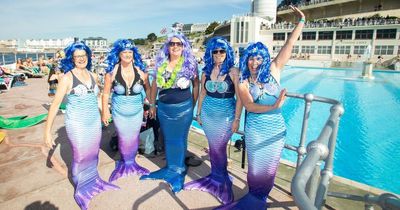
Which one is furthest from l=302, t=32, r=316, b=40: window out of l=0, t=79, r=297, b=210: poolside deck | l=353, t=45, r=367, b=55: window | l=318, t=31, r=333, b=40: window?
l=0, t=79, r=297, b=210: poolside deck

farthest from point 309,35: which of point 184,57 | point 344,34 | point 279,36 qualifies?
point 184,57

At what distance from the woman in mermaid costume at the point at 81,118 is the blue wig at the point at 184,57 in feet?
2.97

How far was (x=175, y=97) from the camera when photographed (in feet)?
11.0

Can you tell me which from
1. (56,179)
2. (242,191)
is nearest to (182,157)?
(242,191)

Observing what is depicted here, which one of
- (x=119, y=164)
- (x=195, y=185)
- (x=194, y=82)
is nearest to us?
(x=195, y=185)

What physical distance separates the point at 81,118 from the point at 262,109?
7.04 feet

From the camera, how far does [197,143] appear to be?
4.99 metres

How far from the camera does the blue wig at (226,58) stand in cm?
304

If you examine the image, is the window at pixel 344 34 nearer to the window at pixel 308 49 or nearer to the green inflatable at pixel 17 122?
the window at pixel 308 49

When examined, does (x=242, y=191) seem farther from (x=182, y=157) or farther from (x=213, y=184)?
(x=182, y=157)

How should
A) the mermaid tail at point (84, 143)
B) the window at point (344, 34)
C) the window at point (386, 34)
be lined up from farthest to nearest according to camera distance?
the window at point (344, 34) < the window at point (386, 34) < the mermaid tail at point (84, 143)

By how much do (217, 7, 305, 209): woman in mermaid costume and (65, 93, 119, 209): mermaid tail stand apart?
1.80m

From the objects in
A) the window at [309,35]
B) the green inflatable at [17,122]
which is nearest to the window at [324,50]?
the window at [309,35]

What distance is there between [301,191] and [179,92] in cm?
253
